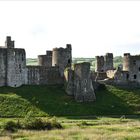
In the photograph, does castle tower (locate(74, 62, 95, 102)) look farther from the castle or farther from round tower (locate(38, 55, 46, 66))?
round tower (locate(38, 55, 46, 66))

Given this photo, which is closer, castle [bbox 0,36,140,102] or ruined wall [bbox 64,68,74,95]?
castle [bbox 0,36,140,102]

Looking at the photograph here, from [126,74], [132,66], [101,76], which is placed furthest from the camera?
[101,76]

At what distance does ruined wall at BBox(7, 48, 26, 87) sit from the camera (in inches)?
3642

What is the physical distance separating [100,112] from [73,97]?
30.9 ft

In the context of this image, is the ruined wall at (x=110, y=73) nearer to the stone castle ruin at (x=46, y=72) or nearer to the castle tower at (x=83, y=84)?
the stone castle ruin at (x=46, y=72)

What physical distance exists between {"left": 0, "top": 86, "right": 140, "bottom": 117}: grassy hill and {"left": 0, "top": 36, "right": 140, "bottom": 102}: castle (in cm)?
217

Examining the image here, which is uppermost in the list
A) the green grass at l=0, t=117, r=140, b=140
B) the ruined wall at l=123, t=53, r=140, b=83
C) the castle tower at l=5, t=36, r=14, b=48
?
the castle tower at l=5, t=36, r=14, b=48

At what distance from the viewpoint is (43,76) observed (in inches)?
3812

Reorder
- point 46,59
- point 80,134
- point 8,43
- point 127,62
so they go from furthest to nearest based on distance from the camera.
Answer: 1. point 46,59
2. point 127,62
3. point 8,43
4. point 80,134

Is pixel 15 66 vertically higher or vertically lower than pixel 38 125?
higher


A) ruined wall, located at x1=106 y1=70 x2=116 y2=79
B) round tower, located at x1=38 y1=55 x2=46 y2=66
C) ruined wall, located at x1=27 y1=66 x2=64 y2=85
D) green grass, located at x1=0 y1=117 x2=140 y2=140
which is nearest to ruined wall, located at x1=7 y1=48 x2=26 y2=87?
ruined wall, located at x1=27 y1=66 x2=64 y2=85

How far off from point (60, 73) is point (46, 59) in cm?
1023

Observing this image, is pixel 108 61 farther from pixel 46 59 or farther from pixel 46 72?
pixel 46 72

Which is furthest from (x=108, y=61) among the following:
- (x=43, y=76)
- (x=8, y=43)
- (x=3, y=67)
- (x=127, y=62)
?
(x=3, y=67)
